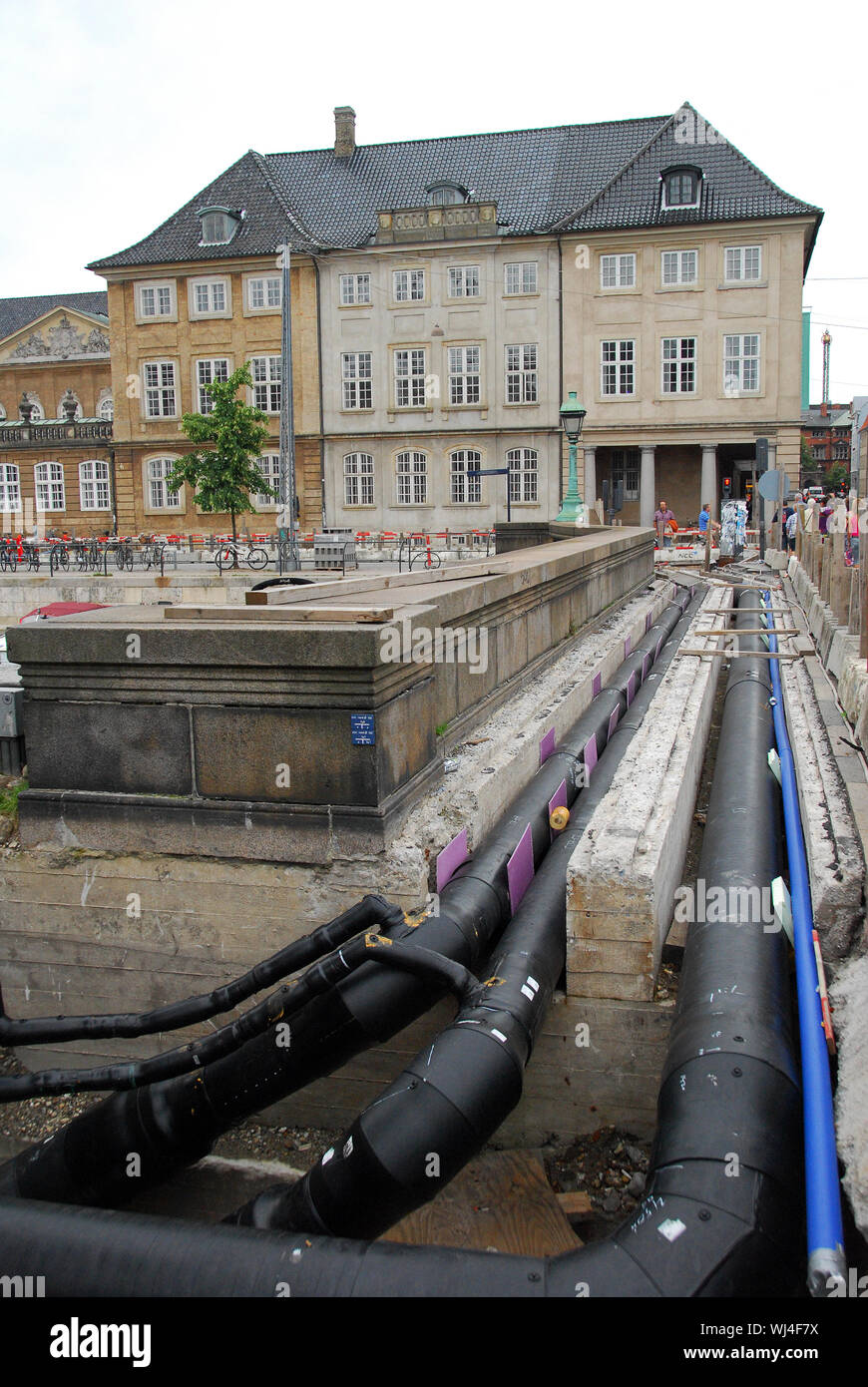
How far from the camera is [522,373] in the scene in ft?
137

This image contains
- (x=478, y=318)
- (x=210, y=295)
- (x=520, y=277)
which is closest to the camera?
(x=520, y=277)

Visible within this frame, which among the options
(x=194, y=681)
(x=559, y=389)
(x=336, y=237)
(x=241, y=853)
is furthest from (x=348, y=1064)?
(x=336, y=237)

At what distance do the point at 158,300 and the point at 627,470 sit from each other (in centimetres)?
2100

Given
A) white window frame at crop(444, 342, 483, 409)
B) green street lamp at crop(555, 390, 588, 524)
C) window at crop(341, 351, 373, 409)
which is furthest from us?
window at crop(341, 351, 373, 409)

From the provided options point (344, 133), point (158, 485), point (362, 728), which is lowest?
point (362, 728)

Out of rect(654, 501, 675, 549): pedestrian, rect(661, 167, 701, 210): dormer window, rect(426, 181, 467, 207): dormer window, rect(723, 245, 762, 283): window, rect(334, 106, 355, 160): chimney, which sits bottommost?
rect(654, 501, 675, 549): pedestrian

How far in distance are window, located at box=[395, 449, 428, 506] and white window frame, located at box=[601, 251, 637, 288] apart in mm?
9784

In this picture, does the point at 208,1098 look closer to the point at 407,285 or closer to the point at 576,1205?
the point at 576,1205

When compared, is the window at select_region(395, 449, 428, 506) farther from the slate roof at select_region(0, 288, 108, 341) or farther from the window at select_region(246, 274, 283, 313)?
the slate roof at select_region(0, 288, 108, 341)

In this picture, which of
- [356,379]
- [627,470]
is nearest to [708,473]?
[627,470]

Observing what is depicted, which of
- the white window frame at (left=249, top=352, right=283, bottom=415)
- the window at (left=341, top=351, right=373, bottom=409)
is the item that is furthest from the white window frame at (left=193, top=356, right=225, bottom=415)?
the window at (left=341, top=351, right=373, bottom=409)

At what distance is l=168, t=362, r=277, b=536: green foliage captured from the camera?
116ft

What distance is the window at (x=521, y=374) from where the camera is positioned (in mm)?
41531
